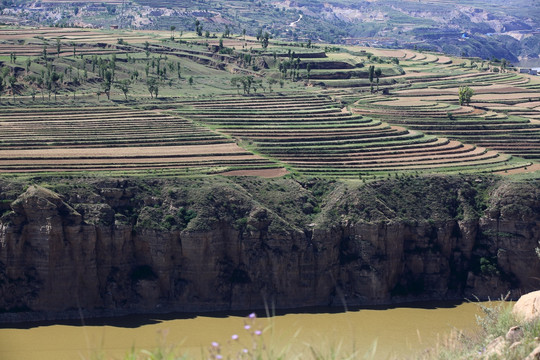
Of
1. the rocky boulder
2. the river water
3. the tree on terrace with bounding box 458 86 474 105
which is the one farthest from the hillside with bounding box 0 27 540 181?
the rocky boulder

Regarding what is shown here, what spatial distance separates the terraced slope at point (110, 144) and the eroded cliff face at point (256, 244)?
26.1ft

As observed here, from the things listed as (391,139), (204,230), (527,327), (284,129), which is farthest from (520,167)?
(527,327)

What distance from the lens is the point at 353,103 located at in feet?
430

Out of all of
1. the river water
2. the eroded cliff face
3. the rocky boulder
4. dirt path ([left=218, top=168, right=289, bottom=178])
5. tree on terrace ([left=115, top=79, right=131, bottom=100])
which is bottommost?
the river water

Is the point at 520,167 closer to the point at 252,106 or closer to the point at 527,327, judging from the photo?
the point at 252,106

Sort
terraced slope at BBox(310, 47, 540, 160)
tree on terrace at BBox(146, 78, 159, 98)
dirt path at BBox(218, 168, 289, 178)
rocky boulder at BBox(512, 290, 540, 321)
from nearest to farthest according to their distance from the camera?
rocky boulder at BBox(512, 290, 540, 321) < dirt path at BBox(218, 168, 289, 178) < terraced slope at BBox(310, 47, 540, 160) < tree on terrace at BBox(146, 78, 159, 98)

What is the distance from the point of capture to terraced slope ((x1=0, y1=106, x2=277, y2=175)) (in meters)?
87.1

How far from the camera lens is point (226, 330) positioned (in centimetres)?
7131

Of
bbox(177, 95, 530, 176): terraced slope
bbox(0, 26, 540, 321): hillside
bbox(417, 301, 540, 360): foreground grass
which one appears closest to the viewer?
bbox(417, 301, 540, 360): foreground grass

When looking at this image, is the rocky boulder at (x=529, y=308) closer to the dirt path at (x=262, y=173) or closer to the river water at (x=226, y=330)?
the river water at (x=226, y=330)

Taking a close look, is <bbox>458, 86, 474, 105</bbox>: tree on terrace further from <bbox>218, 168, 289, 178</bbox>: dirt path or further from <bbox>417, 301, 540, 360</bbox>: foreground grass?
<bbox>417, 301, 540, 360</bbox>: foreground grass

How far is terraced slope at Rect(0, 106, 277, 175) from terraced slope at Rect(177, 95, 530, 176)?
3.52 meters

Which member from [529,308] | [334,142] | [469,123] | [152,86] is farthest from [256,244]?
[152,86]

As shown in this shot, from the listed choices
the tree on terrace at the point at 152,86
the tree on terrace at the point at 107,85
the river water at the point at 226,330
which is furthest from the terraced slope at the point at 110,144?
the river water at the point at 226,330
